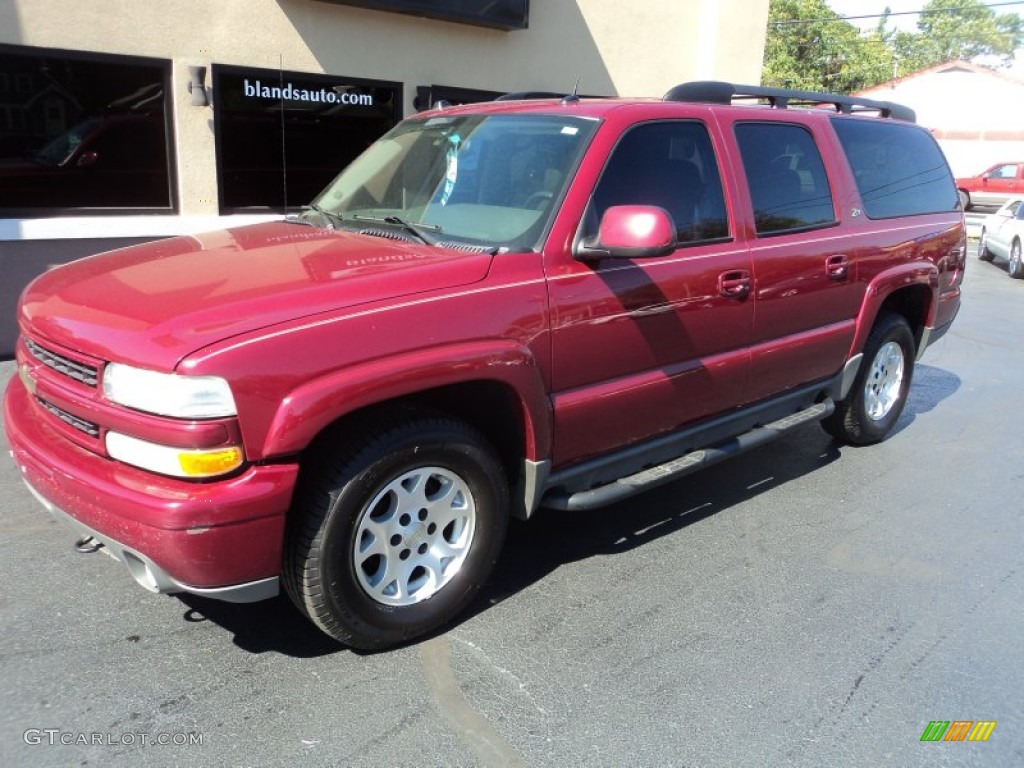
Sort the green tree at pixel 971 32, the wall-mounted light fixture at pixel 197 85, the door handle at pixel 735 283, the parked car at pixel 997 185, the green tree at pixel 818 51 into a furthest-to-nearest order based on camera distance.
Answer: the green tree at pixel 971 32
the green tree at pixel 818 51
the parked car at pixel 997 185
the wall-mounted light fixture at pixel 197 85
the door handle at pixel 735 283

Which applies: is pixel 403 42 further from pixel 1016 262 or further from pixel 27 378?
pixel 1016 262

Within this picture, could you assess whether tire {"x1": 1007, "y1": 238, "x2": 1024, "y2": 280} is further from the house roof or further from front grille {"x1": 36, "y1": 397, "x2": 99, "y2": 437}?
the house roof

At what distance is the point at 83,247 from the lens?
741 centimetres

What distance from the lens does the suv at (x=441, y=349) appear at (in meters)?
2.67

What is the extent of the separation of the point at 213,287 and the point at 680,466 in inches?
86.5

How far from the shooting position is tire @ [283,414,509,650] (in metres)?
2.88

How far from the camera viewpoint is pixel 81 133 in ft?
24.4

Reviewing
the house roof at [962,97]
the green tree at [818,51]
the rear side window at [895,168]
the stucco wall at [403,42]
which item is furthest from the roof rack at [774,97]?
the house roof at [962,97]

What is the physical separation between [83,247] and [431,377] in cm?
570

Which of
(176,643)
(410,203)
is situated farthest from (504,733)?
(410,203)

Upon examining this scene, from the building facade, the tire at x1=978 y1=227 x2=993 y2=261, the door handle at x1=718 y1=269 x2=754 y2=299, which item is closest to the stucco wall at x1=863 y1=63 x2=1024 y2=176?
the tire at x1=978 y1=227 x2=993 y2=261

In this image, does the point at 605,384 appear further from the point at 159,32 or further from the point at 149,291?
the point at 159,32

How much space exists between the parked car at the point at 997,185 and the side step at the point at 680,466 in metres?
27.6

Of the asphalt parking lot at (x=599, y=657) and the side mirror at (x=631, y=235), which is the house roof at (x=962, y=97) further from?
the side mirror at (x=631, y=235)
